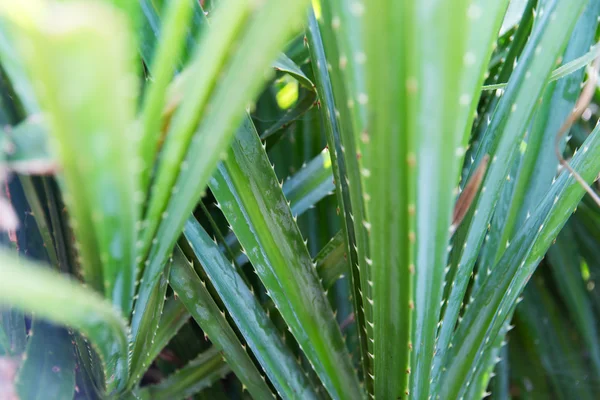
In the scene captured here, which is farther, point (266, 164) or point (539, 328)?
point (539, 328)

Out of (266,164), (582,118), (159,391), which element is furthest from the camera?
(582,118)

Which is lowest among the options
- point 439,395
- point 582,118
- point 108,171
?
point 439,395

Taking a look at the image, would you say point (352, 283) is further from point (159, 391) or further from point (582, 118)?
point (582, 118)

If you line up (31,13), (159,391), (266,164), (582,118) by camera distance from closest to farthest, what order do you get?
(31,13)
(266,164)
(159,391)
(582,118)

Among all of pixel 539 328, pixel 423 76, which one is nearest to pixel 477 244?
pixel 423 76

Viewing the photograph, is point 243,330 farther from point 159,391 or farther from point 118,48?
point 118,48

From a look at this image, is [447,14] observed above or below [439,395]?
above

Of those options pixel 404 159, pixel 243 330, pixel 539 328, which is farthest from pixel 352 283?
pixel 539 328
